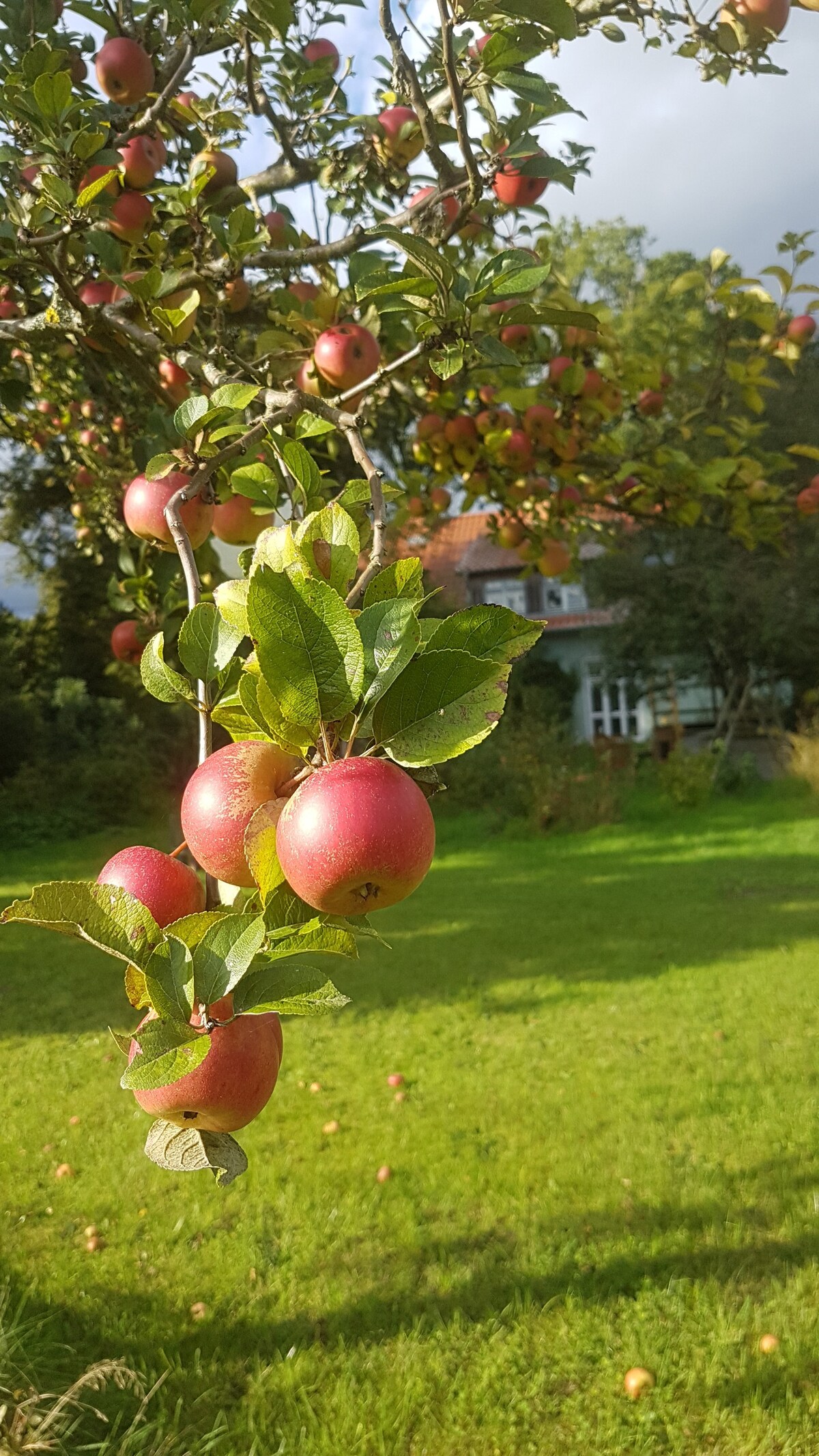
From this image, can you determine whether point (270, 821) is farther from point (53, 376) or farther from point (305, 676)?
point (53, 376)

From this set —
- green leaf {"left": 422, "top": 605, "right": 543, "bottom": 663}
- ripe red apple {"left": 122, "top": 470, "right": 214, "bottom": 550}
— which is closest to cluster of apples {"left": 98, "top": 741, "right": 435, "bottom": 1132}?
green leaf {"left": 422, "top": 605, "right": 543, "bottom": 663}

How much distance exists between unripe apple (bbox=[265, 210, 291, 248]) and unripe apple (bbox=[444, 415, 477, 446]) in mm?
866

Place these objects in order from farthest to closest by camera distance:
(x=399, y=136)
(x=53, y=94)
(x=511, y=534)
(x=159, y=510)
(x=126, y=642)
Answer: (x=511, y=534), (x=399, y=136), (x=126, y=642), (x=53, y=94), (x=159, y=510)

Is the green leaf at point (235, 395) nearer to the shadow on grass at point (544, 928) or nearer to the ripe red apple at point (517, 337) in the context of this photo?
the ripe red apple at point (517, 337)

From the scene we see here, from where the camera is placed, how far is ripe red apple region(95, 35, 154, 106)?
2.35m

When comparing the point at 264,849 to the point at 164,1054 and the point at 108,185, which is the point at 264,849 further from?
the point at 108,185

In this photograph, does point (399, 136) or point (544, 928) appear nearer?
point (399, 136)

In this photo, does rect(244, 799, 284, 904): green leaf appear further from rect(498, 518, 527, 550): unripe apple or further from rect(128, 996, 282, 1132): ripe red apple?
rect(498, 518, 527, 550): unripe apple

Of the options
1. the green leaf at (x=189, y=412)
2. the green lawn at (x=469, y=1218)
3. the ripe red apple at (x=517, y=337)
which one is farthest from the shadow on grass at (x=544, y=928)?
the green leaf at (x=189, y=412)

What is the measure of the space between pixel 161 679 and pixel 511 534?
2.97 m

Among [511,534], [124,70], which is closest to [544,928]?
[511,534]

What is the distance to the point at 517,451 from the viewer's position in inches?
129

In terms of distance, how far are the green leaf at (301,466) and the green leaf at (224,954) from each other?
0.47 metres

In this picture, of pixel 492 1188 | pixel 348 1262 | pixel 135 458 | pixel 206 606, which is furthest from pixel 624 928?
pixel 206 606
